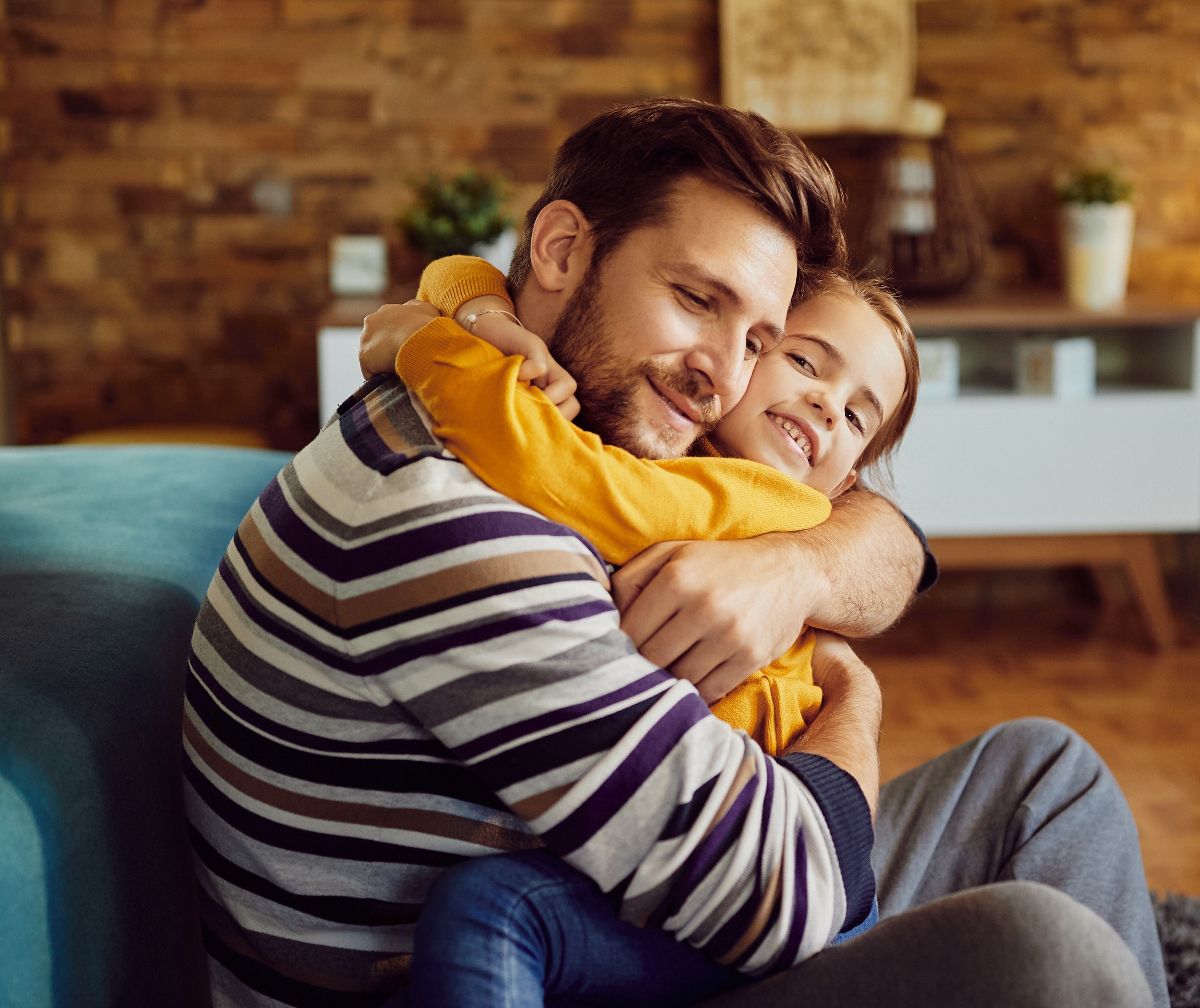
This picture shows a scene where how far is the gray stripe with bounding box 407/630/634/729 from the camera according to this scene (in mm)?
666

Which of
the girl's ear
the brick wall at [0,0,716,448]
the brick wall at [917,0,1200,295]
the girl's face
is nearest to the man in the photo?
the girl's face

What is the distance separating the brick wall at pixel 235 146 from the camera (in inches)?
119

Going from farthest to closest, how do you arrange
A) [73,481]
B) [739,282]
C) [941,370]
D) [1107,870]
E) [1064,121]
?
1. [1064,121]
2. [941,370]
3. [73,481]
4. [1107,870]
5. [739,282]

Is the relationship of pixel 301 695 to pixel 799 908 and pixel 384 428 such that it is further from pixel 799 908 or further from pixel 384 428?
pixel 799 908

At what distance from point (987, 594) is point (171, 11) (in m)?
2.98

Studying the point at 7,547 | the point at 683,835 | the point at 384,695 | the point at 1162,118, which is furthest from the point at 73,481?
the point at 1162,118

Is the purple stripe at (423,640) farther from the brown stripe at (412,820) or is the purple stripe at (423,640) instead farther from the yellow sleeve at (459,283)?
the yellow sleeve at (459,283)

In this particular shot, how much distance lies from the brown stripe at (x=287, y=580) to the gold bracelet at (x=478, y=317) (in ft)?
0.80

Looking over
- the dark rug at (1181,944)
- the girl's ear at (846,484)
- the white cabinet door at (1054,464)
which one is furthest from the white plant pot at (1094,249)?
the girl's ear at (846,484)

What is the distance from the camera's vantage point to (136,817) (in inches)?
30.9

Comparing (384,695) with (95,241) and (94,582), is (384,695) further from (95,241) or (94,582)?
(95,241)

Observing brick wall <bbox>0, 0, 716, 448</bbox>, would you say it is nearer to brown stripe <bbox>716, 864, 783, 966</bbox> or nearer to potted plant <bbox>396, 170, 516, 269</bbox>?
potted plant <bbox>396, 170, 516, 269</bbox>

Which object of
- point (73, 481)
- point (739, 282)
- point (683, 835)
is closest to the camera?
point (683, 835)

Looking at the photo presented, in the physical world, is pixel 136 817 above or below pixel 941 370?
above
